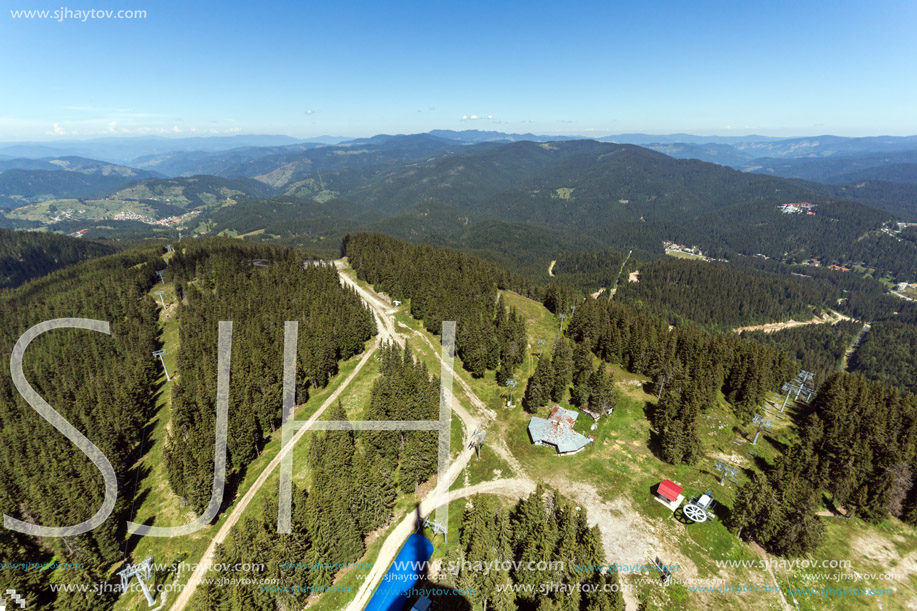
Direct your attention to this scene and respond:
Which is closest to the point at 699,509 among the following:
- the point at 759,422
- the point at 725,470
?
the point at 725,470

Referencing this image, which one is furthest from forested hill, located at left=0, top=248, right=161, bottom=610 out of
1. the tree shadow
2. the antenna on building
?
the antenna on building

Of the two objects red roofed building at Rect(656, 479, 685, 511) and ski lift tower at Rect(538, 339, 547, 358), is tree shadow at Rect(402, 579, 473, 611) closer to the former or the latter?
red roofed building at Rect(656, 479, 685, 511)

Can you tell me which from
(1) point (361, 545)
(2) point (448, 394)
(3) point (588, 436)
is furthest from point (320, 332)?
(3) point (588, 436)

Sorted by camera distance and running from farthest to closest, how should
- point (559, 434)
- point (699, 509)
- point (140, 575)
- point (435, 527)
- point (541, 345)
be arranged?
point (541, 345)
point (559, 434)
point (435, 527)
point (699, 509)
point (140, 575)

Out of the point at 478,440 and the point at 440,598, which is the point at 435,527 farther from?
the point at 478,440

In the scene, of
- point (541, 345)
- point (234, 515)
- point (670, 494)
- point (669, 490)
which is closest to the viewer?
point (670, 494)
